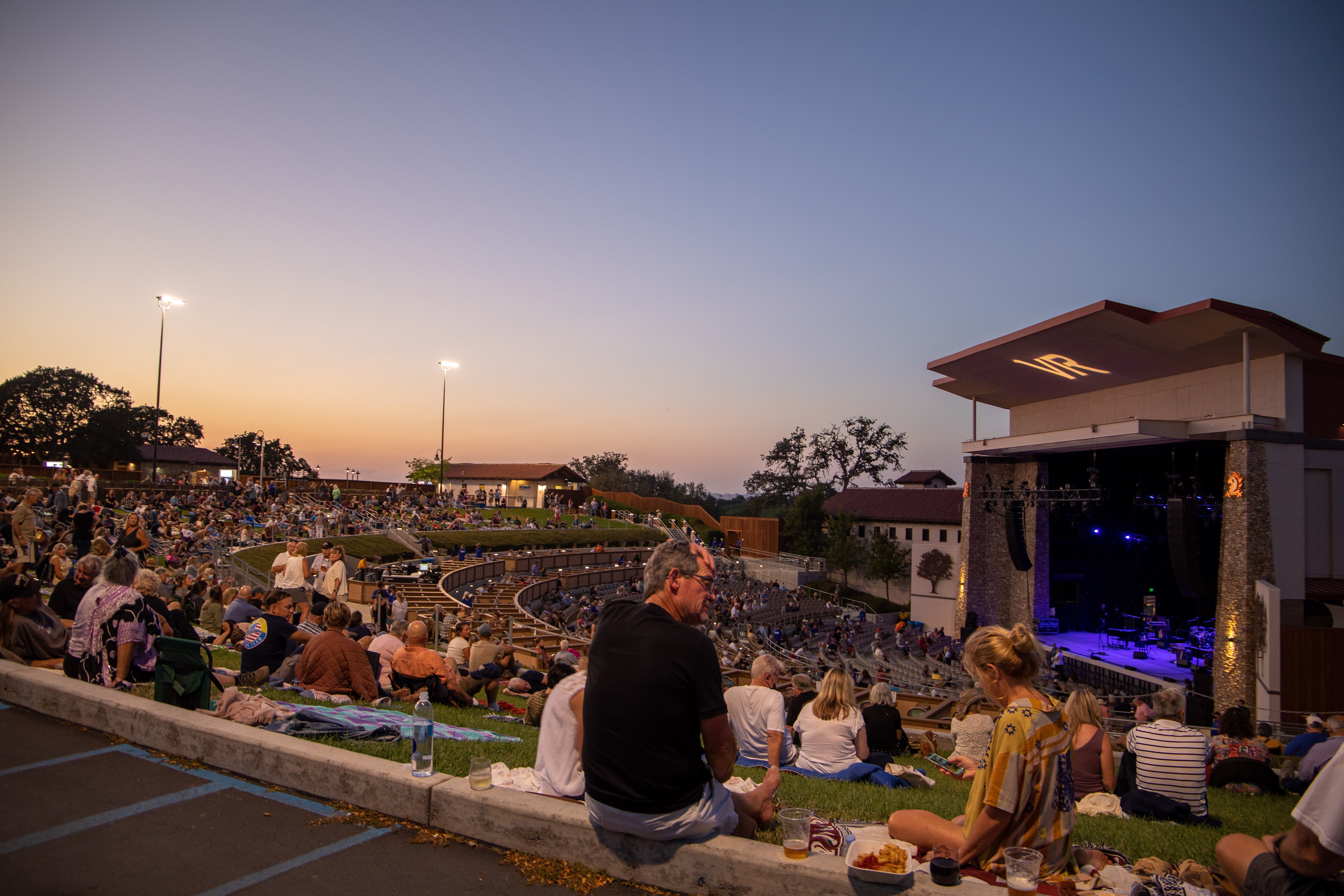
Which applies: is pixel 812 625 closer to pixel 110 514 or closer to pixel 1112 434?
pixel 1112 434

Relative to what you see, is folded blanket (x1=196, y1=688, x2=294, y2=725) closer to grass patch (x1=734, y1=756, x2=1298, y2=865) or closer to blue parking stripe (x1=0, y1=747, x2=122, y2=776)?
blue parking stripe (x1=0, y1=747, x2=122, y2=776)

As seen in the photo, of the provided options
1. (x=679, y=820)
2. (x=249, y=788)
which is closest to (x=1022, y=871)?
(x=679, y=820)

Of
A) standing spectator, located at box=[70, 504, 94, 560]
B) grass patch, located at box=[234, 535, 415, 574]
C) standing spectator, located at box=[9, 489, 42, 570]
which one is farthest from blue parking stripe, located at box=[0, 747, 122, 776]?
grass patch, located at box=[234, 535, 415, 574]

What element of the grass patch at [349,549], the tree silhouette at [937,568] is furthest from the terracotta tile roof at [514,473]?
the tree silhouette at [937,568]

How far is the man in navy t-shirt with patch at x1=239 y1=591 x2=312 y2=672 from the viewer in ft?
24.8

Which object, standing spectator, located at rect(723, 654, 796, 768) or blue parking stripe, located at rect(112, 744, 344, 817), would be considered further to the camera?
standing spectator, located at rect(723, 654, 796, 768)

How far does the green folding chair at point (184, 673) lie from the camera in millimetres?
5371

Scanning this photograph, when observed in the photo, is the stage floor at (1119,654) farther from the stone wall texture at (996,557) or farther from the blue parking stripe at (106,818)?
the blue parking stripe at (106,818)

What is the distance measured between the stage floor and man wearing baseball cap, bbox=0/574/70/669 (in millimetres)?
24276

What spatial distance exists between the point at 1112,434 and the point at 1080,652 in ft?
27.7

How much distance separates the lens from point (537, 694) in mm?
7074

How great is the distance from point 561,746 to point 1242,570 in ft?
66.8

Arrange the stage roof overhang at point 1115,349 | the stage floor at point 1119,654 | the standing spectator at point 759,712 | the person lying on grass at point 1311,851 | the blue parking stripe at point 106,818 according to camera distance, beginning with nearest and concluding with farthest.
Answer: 1. the person lying on grass at point 1311,851
2. the blue parking stripe at point 106,818
3. the standing spectator at point 759,712
4. the stage roof overhang at point 1115,349
5. the stage floor at point 1119,654

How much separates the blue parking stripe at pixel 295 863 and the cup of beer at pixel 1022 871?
3092 mm
